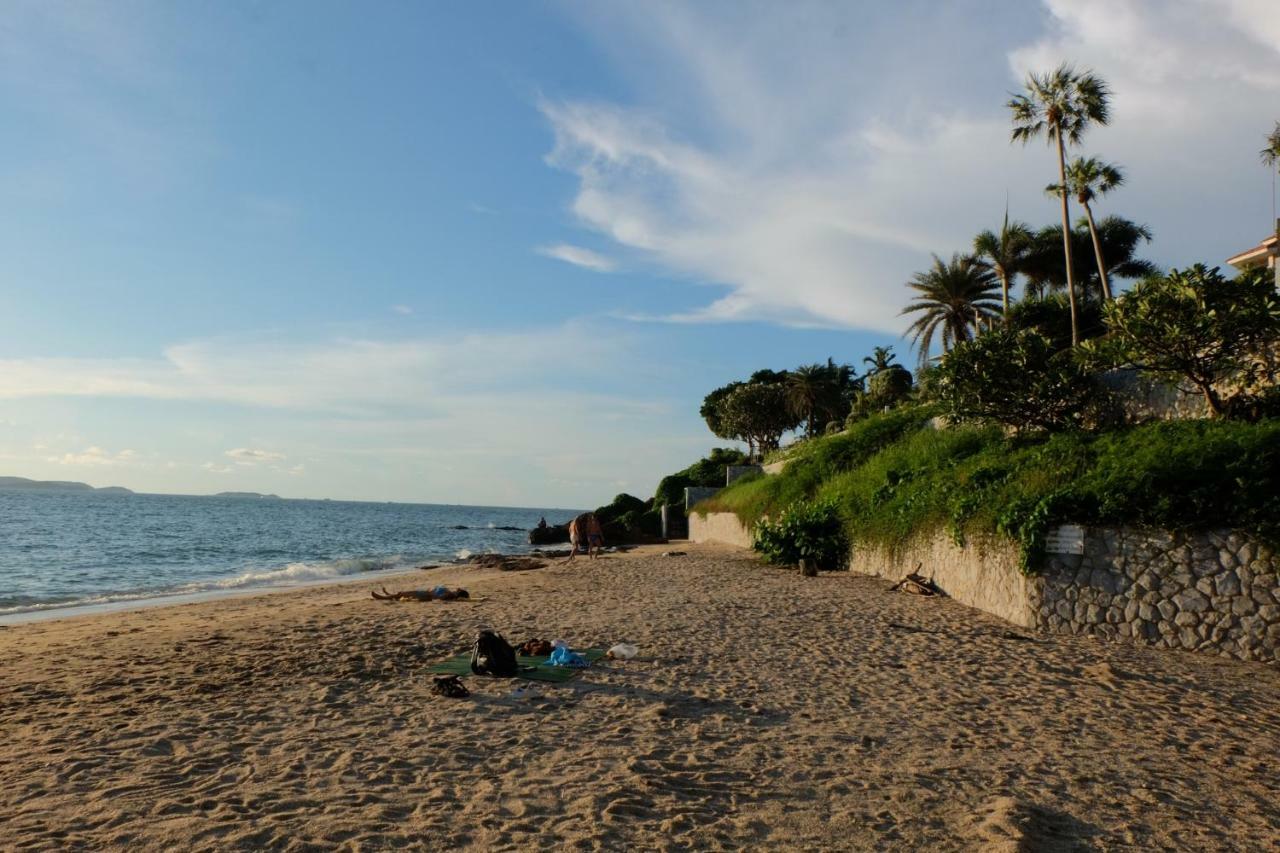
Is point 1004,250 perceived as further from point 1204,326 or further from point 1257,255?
point 1204,326

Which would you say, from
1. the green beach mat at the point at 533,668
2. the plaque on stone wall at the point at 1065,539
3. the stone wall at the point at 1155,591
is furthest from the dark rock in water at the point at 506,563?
the plaque on stone wall at the point at 1065,539

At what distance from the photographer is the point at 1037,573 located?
38.5 ft

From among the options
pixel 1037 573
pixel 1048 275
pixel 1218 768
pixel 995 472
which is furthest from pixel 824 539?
pixel 1048 275

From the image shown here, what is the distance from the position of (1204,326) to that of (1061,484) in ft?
12.8

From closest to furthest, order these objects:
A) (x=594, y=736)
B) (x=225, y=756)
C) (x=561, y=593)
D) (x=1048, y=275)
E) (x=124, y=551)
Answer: (x=225, y=756), (x=594, y=736), (x=561, y=593), (x=124, y=551), (x=1048, y=275)

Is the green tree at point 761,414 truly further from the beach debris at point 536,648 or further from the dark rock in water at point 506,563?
the beach debris at point 536,648

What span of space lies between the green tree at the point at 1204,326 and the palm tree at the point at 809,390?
37879 millimetres

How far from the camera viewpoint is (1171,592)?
10.7 meters

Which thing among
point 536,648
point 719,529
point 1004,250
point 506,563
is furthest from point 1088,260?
point 536,648

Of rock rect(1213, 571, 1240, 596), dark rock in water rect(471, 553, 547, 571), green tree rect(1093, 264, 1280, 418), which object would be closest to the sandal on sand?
rock rect(1213, 571, 1240, 596)

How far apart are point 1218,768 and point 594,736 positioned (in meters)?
4.99

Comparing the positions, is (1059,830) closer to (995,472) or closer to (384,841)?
(384,841)

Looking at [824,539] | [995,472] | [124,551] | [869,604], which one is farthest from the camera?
[124,551]

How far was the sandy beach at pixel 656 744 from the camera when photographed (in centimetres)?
494
